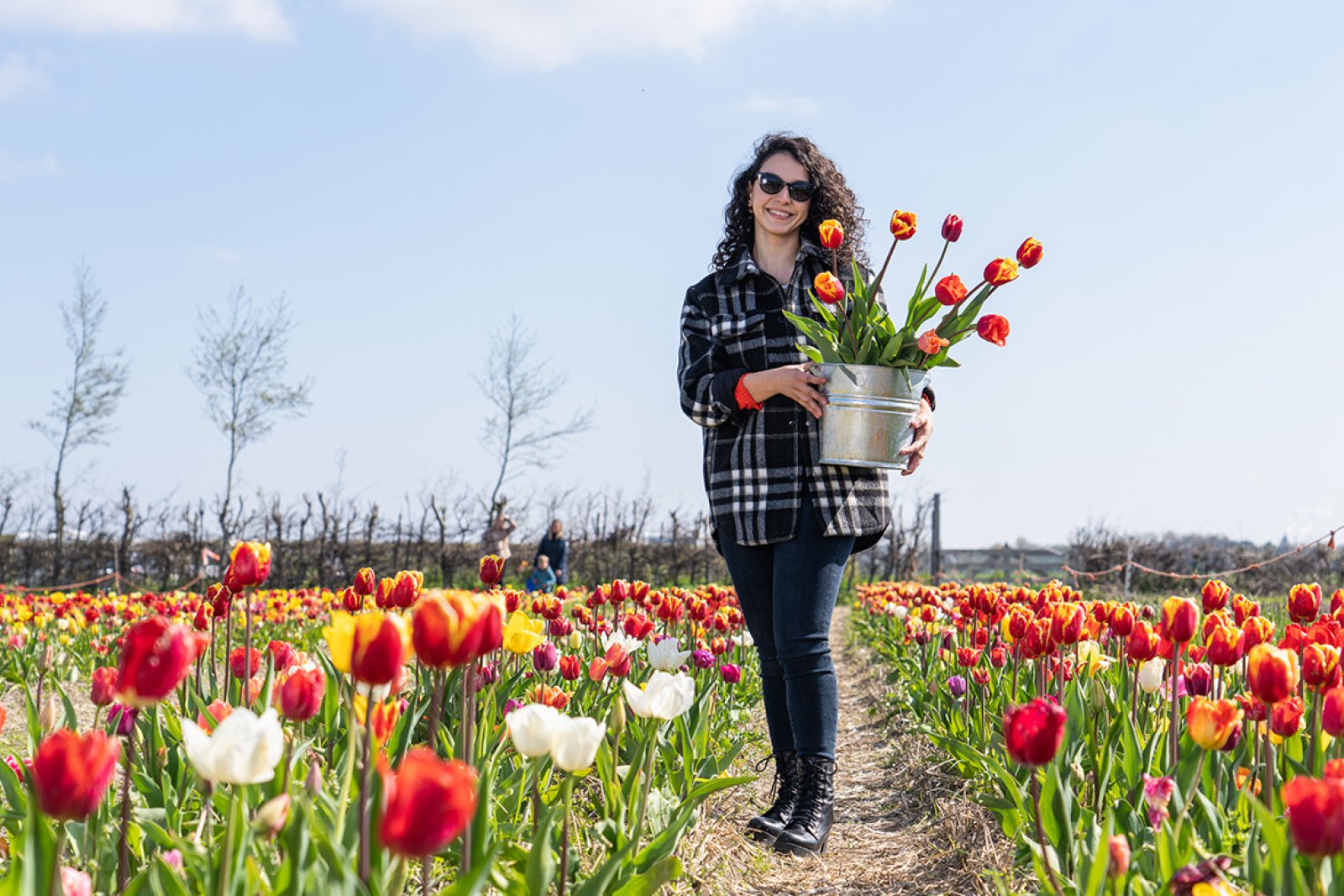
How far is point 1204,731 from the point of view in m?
1.84

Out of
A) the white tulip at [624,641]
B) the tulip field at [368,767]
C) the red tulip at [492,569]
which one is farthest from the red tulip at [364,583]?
the white tulip at [624,641]

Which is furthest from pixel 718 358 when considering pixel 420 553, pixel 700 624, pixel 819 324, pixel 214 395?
pixel 214 395

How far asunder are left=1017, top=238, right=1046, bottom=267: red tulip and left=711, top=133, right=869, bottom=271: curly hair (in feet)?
1.60

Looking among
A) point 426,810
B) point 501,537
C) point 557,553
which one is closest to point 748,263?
point 426,810

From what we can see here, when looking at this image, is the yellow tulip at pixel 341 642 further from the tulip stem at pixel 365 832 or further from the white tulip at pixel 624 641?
the white tulip at pixel 624 641

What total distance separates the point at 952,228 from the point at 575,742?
186 cm

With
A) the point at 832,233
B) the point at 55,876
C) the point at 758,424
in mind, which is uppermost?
the point at 832,233

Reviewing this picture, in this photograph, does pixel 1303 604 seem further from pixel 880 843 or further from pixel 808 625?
pixel 880 843

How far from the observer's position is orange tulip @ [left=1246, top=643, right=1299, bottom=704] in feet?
5.83

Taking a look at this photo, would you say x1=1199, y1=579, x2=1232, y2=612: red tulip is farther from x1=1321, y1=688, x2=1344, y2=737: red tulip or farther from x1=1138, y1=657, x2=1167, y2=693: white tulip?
x1=1321, y1=688, x2=1344, y2=737: red tulip

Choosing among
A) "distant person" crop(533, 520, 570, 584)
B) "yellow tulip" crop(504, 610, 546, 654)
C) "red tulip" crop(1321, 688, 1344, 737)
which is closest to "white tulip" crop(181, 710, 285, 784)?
"yellow tulip" crop(504, 610, 546, 654)

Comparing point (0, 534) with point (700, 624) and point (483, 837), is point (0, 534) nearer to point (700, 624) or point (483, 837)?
point (700, 624)

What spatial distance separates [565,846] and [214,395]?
20.3 metres

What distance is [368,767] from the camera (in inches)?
52.9
